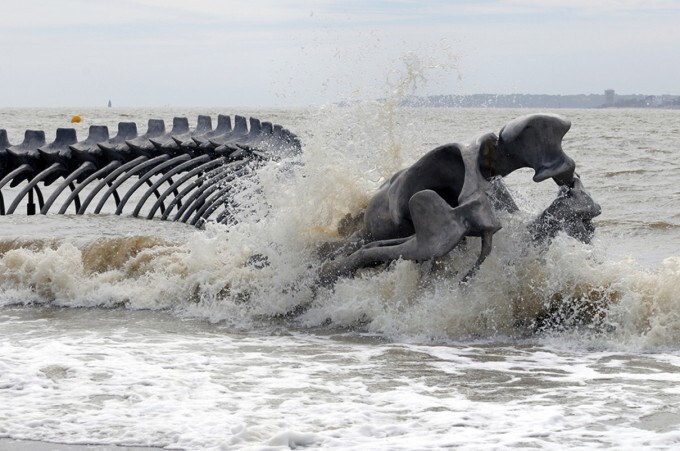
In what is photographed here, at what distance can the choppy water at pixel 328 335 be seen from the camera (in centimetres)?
538

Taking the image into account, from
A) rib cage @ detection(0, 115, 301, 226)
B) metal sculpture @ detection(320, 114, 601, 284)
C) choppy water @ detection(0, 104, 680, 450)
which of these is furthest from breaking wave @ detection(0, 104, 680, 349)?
rib cage @ detection(0, 115, 301, 226)

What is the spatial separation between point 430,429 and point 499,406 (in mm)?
588

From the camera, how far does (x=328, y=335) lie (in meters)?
8.03

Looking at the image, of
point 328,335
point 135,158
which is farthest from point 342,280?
point 135,158

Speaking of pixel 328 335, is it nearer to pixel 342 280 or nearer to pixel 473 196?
pixel 342 280

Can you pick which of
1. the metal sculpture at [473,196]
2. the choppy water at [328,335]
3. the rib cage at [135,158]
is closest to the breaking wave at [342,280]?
the choppy water at [328,335]

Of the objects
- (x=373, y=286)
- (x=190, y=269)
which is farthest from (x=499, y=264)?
(x=190, y=269)

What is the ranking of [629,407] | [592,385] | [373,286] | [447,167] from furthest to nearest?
[373,286], [447,167], [592,385], [629,407]

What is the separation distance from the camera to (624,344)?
7.29 meters

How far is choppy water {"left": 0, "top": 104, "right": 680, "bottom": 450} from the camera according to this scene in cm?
538

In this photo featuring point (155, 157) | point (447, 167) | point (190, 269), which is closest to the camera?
point (447, 167)

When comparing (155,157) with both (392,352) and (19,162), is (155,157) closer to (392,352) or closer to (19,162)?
(19,162)

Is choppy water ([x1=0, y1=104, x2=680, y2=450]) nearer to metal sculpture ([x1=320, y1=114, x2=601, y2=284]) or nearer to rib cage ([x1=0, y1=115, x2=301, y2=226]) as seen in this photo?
metal sculpture ([x1=320, y1=114, x2=601, y2=284])

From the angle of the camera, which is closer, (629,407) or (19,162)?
(629,407)
